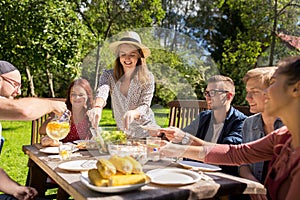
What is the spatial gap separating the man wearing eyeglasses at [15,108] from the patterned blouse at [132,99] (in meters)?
0.25

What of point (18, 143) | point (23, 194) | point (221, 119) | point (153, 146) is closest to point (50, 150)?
point (23, 194)

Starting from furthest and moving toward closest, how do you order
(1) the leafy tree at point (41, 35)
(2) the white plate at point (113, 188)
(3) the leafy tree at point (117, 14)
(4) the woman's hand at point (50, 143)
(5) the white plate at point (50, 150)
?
1. (3) the leafy tree at point (117, 14)
2. (1) the leafy tree at point (41, 35)
3. (4) the woman's hand at point (50, 143)
4. (5) the white plate at point (50, 150)
5. (2) the white plate at point (113, 188)

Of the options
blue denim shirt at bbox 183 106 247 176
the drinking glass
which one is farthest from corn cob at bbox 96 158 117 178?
blue denim shirt at bbox 183 106 247 176

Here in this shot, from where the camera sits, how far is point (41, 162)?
5.87ft

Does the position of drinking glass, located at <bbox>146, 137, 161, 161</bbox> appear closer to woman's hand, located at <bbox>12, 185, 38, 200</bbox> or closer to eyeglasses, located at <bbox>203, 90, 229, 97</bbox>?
eyeglasses, located at <bbox>203, 90, 229, 97</bbox>

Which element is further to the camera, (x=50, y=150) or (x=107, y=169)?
(x=50, y=150)

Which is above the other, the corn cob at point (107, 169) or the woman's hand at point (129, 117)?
the woman's hand at point (129, 117)

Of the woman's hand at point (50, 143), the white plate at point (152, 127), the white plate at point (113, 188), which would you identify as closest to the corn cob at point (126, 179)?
the white plate at point (113, 188)

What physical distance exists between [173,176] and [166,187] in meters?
0.13

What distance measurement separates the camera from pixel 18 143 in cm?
577

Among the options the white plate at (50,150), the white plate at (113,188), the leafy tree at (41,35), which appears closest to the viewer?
the white plate at (113,188)

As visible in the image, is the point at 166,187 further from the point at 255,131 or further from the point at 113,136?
the point at 255,131

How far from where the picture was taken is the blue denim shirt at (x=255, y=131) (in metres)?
1.85

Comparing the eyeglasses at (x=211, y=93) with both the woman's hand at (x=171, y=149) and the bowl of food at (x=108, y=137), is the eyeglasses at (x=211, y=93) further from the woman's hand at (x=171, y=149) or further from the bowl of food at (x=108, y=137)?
the bowl of food at (x=108, y=137)
